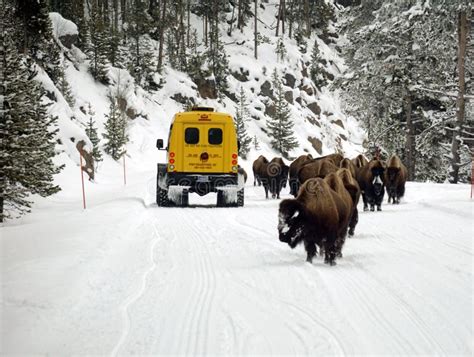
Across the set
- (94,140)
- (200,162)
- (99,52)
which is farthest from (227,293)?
(99,52)

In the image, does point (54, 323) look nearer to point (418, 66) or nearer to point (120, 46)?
point (418, 66)

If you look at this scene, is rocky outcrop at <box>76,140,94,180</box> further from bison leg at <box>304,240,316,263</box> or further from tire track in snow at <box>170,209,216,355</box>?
bison leg at <box>304,240,316,263</box>

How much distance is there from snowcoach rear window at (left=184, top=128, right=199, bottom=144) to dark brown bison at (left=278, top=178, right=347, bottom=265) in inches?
327

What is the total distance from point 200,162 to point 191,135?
901 mm

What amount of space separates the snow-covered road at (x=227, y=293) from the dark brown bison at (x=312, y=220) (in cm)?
33

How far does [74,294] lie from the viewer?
4.90 meters

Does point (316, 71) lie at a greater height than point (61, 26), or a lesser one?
greater

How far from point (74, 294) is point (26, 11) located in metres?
29.4

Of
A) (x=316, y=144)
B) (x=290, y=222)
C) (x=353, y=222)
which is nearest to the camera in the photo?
(x=290, y=222)

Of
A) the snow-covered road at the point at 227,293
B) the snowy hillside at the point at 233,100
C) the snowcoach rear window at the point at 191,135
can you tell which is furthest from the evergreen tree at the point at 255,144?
the snow-covered road at the point at 227,293

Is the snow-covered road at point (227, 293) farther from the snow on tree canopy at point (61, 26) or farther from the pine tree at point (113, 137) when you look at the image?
the snow on tree canopy at point (61, 26)

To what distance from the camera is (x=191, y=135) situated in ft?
47.1

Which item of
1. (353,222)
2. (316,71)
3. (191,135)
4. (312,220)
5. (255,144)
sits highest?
(316,71)

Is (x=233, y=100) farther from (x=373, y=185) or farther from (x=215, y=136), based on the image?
(x=373, y=185)
